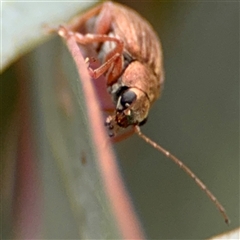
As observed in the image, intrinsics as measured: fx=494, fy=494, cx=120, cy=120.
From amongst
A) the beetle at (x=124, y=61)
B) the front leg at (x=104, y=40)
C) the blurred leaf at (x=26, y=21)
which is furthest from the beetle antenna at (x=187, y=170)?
the blurred leaf at (x=26, y=21)

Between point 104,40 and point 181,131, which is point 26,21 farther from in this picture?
point 181,131

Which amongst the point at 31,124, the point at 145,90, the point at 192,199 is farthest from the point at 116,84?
the point at 192,199

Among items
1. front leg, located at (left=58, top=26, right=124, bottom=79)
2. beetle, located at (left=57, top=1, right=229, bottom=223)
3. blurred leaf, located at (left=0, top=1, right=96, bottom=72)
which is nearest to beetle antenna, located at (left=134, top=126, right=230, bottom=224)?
beetle, located at (left=57, top=1, right=229, bottom=223)

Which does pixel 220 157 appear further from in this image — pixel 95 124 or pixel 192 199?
pixel 95 124

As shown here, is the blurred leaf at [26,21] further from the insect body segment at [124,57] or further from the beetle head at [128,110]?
the beetle head at [128,110]

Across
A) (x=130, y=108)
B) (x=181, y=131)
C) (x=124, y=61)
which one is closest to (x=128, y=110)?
(x=130, y=108)

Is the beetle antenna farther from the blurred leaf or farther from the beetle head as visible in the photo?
the blurred leaf
